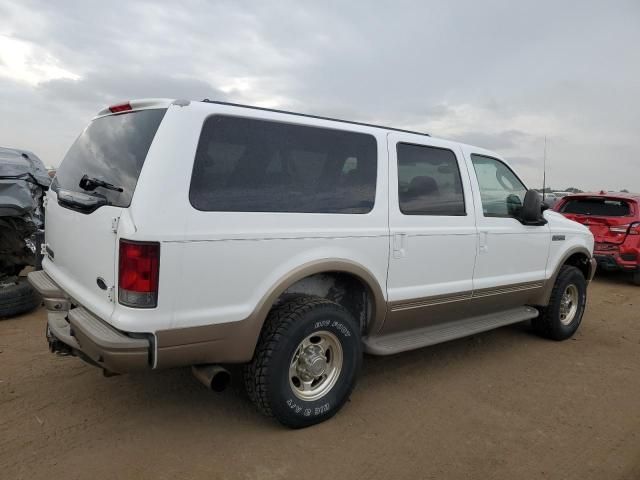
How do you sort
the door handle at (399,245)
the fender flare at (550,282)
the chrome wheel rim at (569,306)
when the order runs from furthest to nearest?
the chrome wheel rim at (569,306), the fender flare at (550,282), the door handle at (399,245)

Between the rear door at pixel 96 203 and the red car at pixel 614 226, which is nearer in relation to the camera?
the rear door at pixel 96 203

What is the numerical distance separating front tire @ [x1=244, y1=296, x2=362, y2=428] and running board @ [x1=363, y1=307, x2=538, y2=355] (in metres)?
0.33

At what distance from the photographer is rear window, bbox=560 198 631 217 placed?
855 cm

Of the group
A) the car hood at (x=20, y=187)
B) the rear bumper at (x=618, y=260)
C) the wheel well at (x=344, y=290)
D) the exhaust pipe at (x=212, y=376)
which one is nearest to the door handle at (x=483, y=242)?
the wheel well at (x=344, y=290)

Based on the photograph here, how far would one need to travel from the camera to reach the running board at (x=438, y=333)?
12.0 ft

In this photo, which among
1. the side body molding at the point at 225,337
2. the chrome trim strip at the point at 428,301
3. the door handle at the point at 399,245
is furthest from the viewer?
the chrome trim strip at the point at 428,301

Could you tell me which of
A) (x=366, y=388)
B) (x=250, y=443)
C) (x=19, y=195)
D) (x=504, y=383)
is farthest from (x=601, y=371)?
(x=19, y=195)

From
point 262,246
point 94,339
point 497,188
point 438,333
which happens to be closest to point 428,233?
point 438,333

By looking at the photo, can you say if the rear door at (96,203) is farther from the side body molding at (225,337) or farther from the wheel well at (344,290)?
the wheel well at (344,290)

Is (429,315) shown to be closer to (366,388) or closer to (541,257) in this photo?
(366,388)

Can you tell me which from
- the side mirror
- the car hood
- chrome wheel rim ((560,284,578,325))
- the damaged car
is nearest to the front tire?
the side mirror

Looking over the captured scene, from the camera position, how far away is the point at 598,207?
8805mm

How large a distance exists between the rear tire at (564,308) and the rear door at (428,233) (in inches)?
57.8

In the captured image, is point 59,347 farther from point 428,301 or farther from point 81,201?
point 428,301
